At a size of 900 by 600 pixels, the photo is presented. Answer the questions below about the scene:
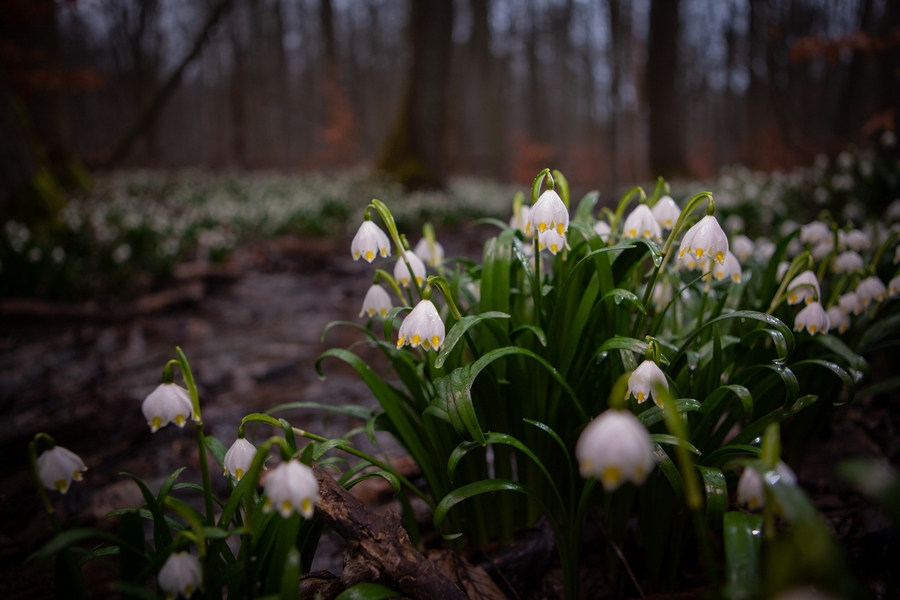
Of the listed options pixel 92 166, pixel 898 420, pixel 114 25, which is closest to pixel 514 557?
pixel 898 420

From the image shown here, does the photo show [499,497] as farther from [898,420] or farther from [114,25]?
[114,25]

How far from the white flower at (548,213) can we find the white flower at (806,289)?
2.34 feet

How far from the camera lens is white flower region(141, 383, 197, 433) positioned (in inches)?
41.5

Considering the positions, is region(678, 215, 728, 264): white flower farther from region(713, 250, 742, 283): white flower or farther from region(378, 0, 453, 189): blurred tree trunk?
region(378, 0, 453, 189): blurred tree trunk

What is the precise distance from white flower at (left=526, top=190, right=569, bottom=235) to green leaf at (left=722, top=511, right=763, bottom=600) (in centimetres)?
66

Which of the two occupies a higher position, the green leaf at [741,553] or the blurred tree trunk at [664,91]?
the blurred tree trunk at [664,91]

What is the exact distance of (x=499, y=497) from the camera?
1.54 metres

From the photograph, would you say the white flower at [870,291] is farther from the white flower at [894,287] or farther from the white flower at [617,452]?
the white flower at [617,452]

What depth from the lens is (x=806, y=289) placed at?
1.50 metres

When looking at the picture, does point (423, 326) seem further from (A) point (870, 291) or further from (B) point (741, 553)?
(A) point (870, 291)

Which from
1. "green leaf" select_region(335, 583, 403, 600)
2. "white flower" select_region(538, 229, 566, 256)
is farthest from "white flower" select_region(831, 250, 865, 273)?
A: "green leaf" select_region(335, 583, 403, 600)

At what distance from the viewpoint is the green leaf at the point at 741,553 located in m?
0.84

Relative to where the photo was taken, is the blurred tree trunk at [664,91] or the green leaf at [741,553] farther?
the blurred tree trunk at [664,91]

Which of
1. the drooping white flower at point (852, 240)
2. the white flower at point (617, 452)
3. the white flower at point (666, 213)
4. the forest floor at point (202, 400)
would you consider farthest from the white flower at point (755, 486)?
the drooping white flower at point (852, 240)
